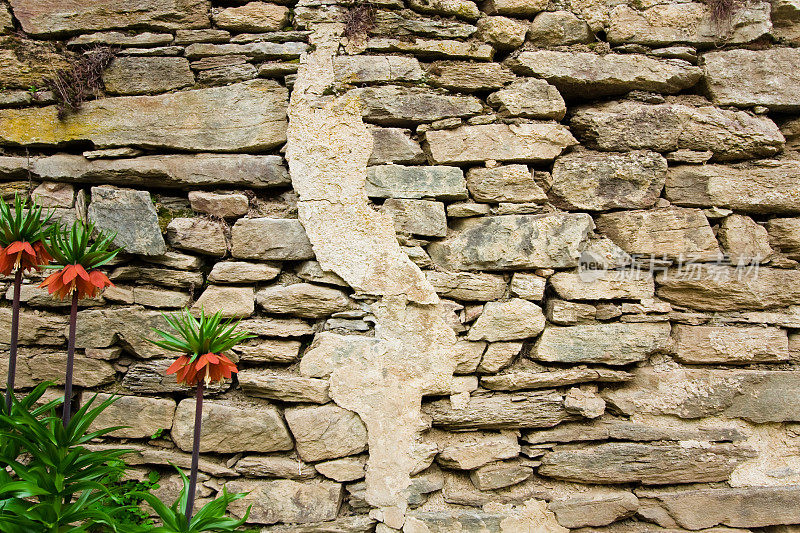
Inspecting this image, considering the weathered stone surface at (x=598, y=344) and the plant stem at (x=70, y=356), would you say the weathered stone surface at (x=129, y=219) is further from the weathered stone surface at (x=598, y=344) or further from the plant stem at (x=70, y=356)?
the weathered stone surface at (x=598, y=344)

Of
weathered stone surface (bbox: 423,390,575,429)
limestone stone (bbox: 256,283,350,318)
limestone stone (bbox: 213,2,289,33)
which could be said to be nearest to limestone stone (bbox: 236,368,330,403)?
limestone stone (bbox: 256,283,350,318)

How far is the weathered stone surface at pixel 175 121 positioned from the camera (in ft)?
8.14

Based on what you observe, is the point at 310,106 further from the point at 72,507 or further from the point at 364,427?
the point at 72,507

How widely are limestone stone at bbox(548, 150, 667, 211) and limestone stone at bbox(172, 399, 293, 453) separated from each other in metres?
1.89

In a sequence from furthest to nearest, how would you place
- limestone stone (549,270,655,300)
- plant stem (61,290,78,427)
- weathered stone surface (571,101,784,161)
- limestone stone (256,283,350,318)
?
weathered stone surface (571,101,784,161)
limestone stone (549,270,655,300)
limestone stone (256,283,350,318)
plant stem (61,290,78,427)

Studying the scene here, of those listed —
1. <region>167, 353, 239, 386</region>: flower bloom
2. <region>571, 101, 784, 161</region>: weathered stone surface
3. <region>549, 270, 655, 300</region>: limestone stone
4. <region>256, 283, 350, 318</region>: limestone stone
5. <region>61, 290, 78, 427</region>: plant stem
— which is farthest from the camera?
<region>571, 101, 784, 161</region>: weathered stone surface

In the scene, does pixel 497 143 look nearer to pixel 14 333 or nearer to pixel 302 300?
pixel 302 300

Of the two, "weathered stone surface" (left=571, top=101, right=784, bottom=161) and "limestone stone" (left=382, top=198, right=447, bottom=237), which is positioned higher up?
"weathered stone surface" (left=571, top=101, right=784, bottom=161)

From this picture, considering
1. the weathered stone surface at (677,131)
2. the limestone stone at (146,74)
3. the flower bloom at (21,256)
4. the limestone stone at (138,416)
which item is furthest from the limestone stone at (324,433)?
the weathered stone surface at (677,131)

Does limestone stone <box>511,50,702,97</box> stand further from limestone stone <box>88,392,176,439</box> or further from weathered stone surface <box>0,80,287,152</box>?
limestone stone <box>88,392,176,439</box>

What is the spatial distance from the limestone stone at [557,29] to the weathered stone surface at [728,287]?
1.38 metres

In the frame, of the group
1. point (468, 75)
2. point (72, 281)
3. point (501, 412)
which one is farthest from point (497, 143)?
point (72, 281)

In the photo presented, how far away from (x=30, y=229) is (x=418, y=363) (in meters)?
1.78

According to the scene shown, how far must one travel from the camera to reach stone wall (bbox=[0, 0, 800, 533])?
2352 millimetres
